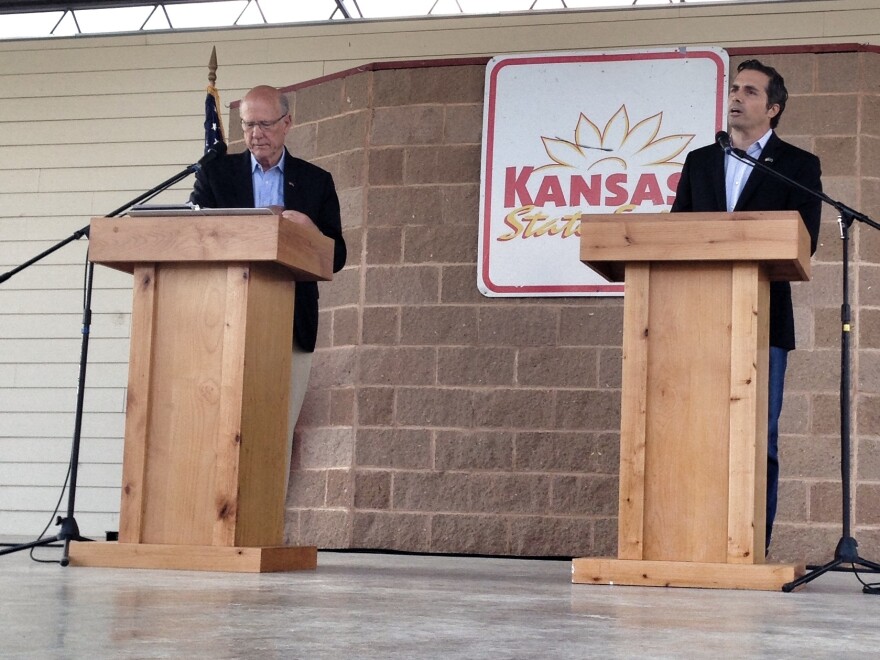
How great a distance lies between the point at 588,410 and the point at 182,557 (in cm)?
224

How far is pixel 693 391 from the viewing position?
3123 mm

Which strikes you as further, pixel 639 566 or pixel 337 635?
pixel 639 566

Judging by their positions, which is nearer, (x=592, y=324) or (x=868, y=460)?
(x=868, y=460)

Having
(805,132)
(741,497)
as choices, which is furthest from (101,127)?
(741,497)

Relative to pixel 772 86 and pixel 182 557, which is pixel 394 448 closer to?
pixel 182 557

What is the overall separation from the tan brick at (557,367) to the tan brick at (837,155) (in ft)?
3.71

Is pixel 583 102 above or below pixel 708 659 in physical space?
above

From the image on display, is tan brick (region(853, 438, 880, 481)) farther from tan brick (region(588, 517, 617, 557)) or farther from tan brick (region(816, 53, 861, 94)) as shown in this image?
tan brick (region(816, 53, 861, 94))

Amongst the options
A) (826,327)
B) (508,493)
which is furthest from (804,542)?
(508,493)

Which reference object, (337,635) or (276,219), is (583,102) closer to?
(276,219)

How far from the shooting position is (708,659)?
153 cm

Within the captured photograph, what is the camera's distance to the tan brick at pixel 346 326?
521 centimetres

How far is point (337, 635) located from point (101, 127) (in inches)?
226

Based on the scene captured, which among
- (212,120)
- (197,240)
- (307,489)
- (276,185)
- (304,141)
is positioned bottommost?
(307,489)
